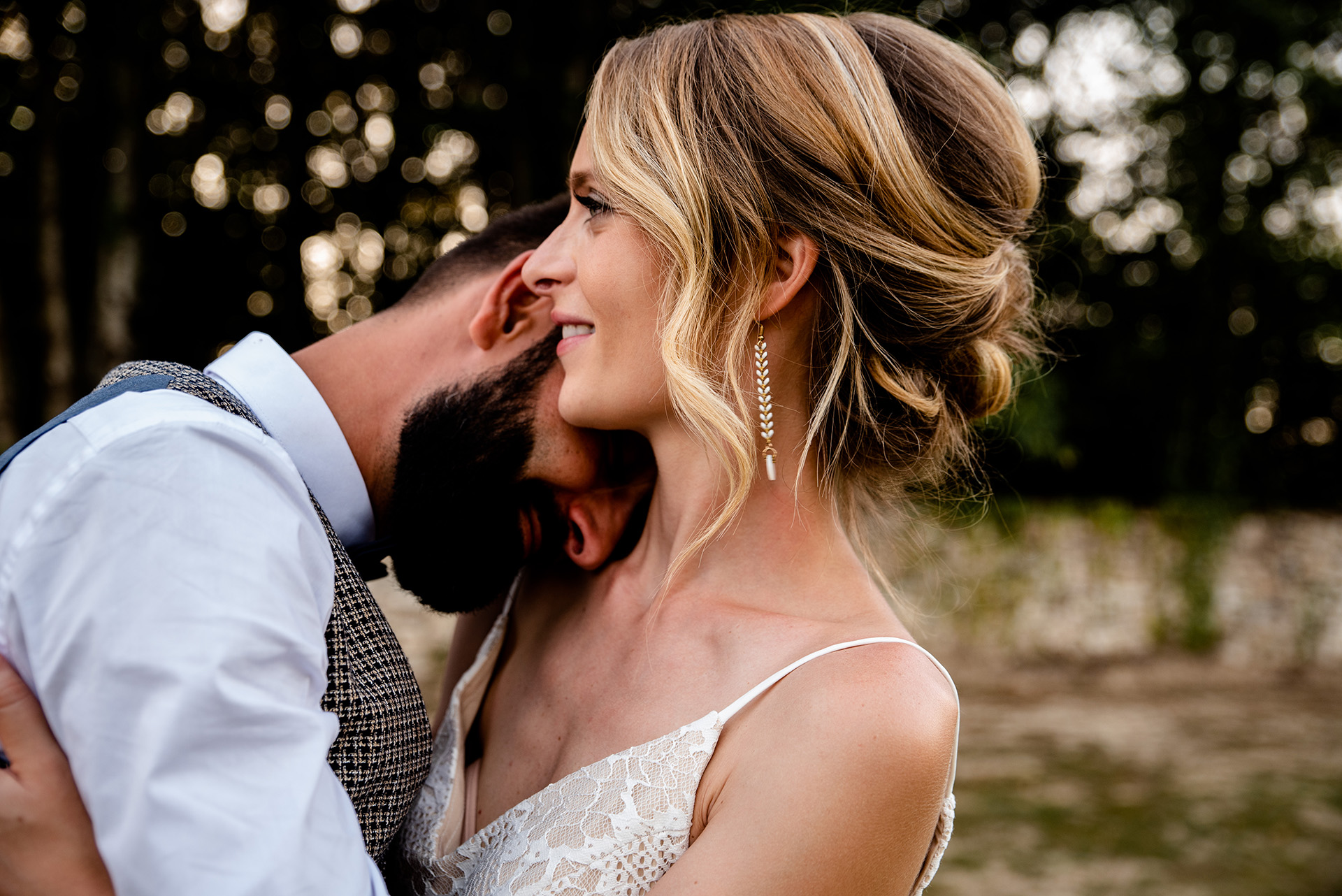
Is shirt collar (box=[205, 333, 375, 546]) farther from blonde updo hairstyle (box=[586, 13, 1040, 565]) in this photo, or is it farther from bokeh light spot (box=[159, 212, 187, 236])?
bokeh light spot (box=[159, 212, 187, 236])

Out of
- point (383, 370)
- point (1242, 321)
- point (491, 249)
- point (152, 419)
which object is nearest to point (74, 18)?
point (491, 249)

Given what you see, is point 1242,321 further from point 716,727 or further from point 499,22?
point 716,727

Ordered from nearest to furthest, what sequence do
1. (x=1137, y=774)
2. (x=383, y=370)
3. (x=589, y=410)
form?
(x=589, y=410) → (x=383, y=370) → (x=1137, y=774)

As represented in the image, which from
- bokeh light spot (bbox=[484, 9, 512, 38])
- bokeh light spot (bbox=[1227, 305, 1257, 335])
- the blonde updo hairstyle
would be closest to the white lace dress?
the blonde updo hairstyle

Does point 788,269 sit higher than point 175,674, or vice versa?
point 788,269

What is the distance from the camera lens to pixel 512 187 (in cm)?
1088

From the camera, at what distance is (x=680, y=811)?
1654 mm

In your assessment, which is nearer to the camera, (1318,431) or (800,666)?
(800,666)

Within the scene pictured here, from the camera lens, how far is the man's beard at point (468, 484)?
6.61 feet

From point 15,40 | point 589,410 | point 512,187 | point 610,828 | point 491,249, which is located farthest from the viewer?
point 512,187

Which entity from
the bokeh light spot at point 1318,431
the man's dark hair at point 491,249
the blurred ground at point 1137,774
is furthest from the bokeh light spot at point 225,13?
the bokeh light spot at point 1318,431

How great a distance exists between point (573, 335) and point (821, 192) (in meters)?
0.58

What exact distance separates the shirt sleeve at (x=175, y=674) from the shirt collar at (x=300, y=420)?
0.53 metres

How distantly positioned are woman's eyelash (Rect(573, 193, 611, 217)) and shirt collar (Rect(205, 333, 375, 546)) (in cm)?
66
